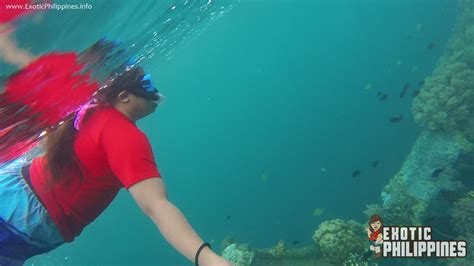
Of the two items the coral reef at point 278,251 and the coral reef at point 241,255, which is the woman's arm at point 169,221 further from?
the coral reef at point 278,251

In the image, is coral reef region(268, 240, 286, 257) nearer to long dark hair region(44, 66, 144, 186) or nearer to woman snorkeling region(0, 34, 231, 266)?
woman snorkeling region(0, 34, 231, 266)

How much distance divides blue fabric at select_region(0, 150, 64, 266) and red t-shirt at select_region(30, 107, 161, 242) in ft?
0.28

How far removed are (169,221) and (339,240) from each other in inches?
354

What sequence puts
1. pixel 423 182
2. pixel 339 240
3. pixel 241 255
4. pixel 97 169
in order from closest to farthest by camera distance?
pixel 97 169 → pixel 339 240 → pixel 241 255 → pixel 423 182

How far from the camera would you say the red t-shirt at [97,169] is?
2608 millimetres

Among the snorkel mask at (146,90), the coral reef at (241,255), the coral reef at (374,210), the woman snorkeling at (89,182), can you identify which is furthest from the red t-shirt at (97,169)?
the coral reef at (374,210)

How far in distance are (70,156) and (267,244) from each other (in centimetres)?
2735

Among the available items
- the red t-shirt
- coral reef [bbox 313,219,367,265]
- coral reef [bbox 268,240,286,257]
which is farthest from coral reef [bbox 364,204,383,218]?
the red t-shirt

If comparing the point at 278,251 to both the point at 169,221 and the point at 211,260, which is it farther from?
the point at 211,260

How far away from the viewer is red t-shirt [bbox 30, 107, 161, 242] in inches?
103

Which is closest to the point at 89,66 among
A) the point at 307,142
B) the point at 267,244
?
the point at 267,244

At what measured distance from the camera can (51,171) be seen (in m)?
3.12

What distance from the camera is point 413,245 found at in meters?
7.68

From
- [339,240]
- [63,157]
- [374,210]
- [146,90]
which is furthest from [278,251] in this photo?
[63,157]
